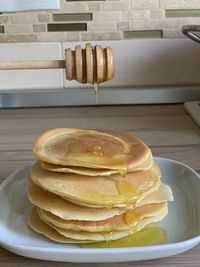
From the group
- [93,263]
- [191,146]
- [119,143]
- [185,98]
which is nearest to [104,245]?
[93,263]

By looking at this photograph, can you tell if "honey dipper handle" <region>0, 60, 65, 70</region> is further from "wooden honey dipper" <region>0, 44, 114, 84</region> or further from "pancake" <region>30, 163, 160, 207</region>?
"pancake" <region>30, 163, 160, 207</region>

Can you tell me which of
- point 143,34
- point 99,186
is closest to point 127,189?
point 99,186

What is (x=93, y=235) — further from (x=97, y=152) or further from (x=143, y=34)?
(x=143, y=34)

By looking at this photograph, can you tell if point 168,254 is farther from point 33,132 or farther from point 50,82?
point 50,82

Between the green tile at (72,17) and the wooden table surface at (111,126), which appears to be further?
the green tile at (72,17)

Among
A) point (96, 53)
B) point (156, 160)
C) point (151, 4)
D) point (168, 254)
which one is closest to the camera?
point (168, 254)

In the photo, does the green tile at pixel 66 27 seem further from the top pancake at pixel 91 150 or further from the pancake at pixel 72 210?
the pancake at pixel 72 210

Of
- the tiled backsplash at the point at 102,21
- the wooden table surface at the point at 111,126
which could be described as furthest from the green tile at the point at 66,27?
the wooden table surface at the point at 111,126
